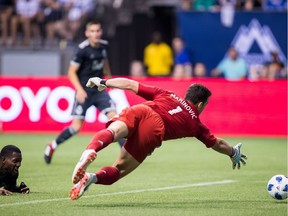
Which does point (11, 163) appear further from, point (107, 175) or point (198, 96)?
point (198, 96)

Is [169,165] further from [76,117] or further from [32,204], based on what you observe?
[32,204]

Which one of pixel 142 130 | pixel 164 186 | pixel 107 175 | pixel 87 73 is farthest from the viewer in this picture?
pixel 87 73

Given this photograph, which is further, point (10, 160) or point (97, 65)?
point (97, 65)

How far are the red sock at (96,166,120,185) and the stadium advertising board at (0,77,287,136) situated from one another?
11956mm

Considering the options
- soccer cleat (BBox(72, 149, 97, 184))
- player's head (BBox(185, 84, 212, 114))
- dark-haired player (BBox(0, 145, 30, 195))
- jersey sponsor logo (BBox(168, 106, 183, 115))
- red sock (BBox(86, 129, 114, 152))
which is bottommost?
dark-haired player (BBox(0, 145, 30, 195))

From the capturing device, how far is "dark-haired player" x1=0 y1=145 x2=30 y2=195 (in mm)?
10609

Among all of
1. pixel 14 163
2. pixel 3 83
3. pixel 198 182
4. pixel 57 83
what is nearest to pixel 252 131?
pixel 57 83

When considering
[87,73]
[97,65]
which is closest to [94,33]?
[97,65]

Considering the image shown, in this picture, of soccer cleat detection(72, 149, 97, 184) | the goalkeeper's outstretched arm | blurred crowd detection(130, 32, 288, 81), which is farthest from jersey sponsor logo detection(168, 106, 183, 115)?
blurred crowd detection(130, 32, 288, 81)

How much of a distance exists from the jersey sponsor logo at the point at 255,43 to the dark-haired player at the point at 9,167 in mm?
15889

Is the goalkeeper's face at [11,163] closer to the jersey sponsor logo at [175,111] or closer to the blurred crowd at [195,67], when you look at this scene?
the jersey sponsor logo at [175,111]

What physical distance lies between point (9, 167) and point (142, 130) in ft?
5.71

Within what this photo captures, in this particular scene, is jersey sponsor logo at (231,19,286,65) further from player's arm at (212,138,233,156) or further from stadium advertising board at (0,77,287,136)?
player's arm at (212,138,233,156)

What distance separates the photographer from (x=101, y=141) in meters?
9.75
